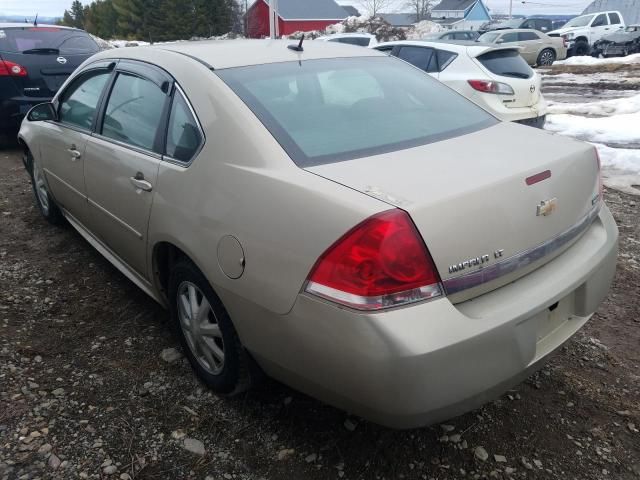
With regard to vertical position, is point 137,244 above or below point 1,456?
above

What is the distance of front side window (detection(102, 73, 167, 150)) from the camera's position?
2775 mm

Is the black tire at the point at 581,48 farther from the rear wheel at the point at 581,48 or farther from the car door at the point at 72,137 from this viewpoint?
the car door at the point at 72,137

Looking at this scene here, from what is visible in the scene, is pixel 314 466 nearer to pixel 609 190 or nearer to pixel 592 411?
pixel 592 411

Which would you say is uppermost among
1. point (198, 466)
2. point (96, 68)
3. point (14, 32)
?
point (14, 32)

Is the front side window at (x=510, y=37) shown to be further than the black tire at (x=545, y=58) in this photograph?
No

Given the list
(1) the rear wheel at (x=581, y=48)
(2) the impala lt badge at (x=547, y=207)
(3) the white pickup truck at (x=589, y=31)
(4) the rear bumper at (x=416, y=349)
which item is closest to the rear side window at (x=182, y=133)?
(4) the rear bumper at (x=416, y=349)

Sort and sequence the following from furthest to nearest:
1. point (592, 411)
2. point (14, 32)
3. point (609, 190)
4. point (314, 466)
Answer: point (14, 32)
point (609, 190)
point (592, 411)
point (314, 466)

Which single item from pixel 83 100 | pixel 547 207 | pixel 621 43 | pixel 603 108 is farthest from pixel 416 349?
pixel 621 43

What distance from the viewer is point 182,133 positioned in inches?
99.6

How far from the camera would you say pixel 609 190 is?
5613mm

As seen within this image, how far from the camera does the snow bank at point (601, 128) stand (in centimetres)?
808

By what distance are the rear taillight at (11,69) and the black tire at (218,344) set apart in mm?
5832

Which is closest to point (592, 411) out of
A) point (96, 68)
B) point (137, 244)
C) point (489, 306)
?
point (489, 306)

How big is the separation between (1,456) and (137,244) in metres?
1.12
